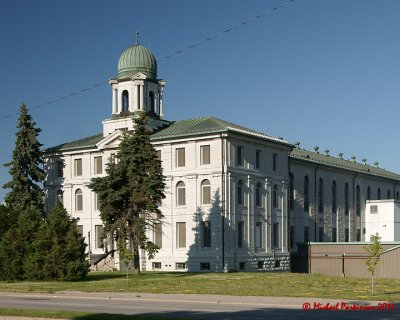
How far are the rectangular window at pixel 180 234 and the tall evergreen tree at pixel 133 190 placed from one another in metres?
9.85

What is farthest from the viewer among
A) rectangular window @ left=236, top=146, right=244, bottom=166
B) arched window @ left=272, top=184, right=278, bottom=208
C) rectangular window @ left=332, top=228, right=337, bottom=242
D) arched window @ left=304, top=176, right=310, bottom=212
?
rectangular window @ left=332, top=228, right=337, bottom=242

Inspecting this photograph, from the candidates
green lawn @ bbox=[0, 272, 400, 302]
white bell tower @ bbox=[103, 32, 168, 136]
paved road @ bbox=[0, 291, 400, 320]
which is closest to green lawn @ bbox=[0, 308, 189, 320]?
paved road @ bbox=[0, 291, 400, 320]

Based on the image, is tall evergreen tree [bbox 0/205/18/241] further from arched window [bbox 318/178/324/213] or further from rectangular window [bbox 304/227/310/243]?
arched window [bbox 318/178/324/213]

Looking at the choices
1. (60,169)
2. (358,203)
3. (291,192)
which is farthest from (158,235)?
(358,203)

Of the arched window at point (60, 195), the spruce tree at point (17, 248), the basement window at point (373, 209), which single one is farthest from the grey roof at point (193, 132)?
the spruce tree at point (17, 248)

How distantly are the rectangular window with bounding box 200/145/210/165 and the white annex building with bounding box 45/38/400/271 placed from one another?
0.09m

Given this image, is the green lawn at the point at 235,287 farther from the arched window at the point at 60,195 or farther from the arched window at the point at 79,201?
the arched window at the point at 60,195

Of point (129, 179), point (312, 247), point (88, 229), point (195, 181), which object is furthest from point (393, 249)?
point (88, 229)

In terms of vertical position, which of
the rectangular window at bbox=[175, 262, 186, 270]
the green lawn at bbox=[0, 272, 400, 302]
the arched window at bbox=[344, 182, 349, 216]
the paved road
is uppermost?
the arched window at bbox=[344, 182, 349, 216]

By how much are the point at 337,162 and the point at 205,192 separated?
3345cm

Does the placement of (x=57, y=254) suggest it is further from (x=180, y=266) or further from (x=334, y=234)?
(x=334, y=234)

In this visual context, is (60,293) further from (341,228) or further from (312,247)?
(341,228)

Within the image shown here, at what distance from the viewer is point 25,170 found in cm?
6962

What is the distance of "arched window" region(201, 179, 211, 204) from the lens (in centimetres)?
→ 6325
